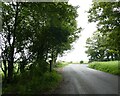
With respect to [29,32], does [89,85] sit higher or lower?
lower

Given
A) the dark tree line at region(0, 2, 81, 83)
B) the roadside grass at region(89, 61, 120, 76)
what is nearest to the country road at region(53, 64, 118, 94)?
the dark tree line at region(0, 2, 81, 83)

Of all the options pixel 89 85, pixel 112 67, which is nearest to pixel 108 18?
pixel 89 85

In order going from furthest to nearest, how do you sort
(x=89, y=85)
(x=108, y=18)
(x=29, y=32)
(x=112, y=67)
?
(x=112, y=67), (x=108, y=18), (x=29, y=32), (x=89, y=85)

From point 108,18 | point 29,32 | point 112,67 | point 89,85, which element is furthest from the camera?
point 112,67

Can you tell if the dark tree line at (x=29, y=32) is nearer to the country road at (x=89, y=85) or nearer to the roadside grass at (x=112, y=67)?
the country road at (x=89, y=85)

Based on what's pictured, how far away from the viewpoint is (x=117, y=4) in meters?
17.3

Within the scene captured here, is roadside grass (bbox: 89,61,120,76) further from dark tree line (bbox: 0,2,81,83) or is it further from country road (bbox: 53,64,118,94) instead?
dark tree line (bbox: 0,2,81,83)

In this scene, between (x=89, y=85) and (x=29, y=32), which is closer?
(x=89, y=85)

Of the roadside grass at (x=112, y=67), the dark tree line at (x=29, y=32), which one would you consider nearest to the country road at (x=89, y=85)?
the dark tree line at (x=29, y=32)

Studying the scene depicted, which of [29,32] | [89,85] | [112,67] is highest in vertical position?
[29,32]

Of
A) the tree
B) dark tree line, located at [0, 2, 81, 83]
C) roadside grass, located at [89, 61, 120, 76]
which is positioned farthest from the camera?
roadside grass, located at [89, 61, 120, 76]

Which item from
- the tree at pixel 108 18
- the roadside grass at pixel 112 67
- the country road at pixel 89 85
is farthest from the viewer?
the roadside grass at pixel 112 67

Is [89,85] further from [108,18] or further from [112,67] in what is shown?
[112,67]

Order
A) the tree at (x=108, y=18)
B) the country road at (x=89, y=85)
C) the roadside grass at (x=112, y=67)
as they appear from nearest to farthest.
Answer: the country road at (x=89, y=85)
the tree at (x=108, y=18)
the roadside grass at (x=112, y=67)
